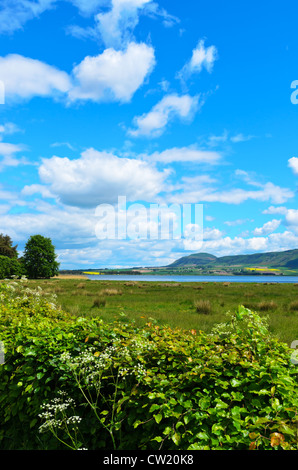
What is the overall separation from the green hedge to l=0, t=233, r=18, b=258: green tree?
305 ft

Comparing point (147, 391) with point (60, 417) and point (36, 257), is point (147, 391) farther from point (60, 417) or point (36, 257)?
point (36, 257)

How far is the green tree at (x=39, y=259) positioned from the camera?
88562 mm

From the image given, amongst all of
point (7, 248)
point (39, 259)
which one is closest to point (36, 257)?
point (39, 259)

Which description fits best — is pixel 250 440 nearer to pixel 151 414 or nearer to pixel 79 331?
pixel 151 414

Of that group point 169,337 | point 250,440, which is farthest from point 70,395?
point 250,440

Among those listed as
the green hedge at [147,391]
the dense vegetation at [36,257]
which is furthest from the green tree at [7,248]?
the green hedge at [147,391]

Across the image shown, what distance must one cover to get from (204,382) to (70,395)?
2.02 metres

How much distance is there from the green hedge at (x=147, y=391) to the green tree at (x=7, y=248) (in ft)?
305

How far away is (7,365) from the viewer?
4.94 metres

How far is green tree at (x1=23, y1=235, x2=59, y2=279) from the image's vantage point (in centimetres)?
8856

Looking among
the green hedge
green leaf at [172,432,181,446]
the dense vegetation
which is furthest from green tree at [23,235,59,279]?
green leaf at [172,432,181,446]

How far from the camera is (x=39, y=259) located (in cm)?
8925

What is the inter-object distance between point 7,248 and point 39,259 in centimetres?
1014
